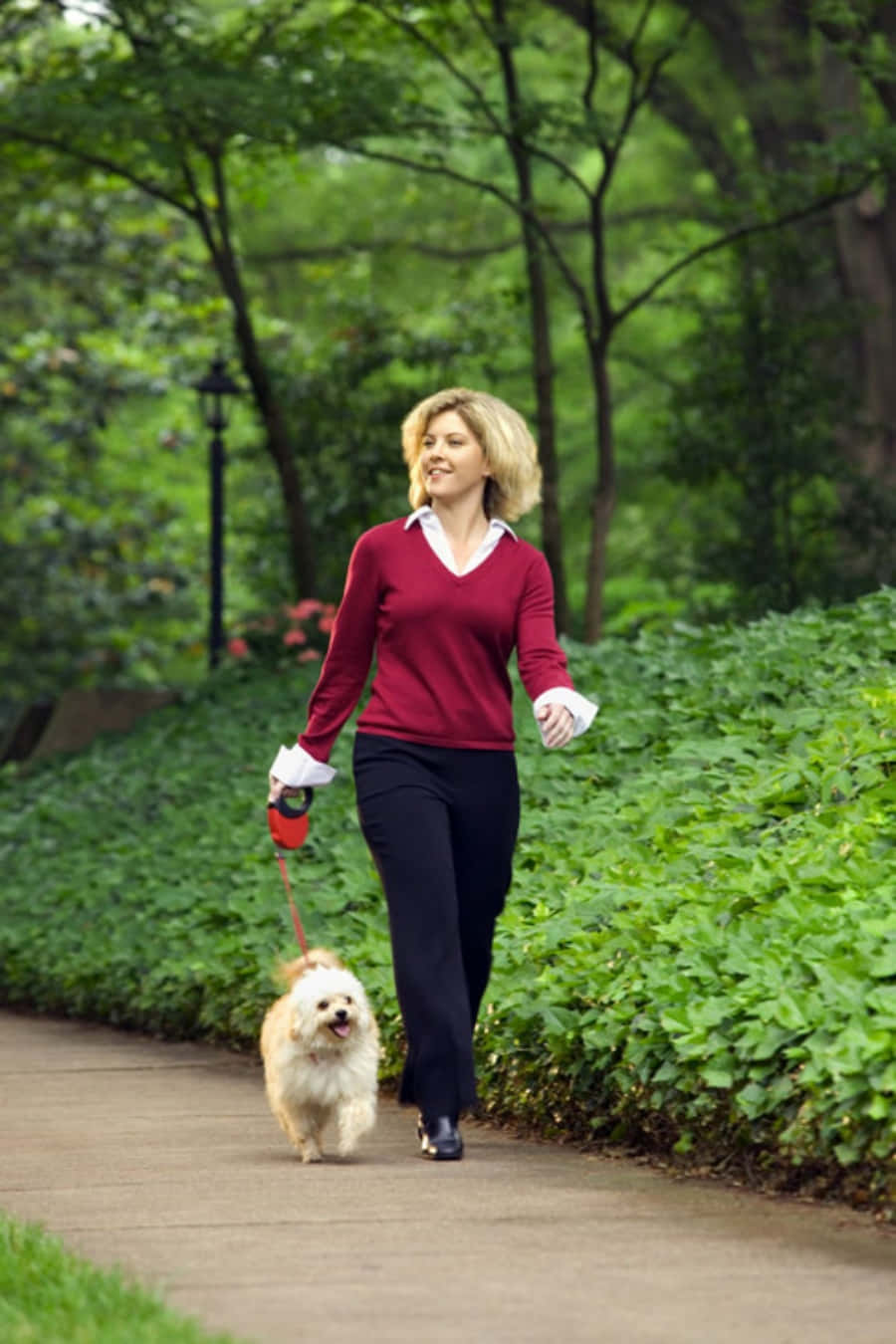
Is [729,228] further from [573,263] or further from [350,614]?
[350,614]

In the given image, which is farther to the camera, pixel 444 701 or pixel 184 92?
pixel 184 92

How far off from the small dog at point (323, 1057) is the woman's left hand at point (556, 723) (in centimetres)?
95

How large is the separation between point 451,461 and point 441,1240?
7.63ft

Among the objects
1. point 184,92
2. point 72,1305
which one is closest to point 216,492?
point 184,92

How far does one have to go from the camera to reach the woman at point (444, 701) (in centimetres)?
638

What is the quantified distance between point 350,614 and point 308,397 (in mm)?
15905

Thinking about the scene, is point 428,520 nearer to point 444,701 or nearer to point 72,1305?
point 444,701

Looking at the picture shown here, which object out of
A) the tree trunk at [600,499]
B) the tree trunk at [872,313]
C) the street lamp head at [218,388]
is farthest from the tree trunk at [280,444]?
the tree trunk at [872,313]

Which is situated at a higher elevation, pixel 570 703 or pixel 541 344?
pixel 541 344

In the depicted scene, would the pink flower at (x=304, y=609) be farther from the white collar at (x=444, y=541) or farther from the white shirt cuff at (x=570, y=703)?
the white shirt cuff at (x=570, y=703)

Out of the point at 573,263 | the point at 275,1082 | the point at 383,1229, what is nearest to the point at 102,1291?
the point at 383,1229

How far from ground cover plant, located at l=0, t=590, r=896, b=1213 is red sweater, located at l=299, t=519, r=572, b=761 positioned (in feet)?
3.09

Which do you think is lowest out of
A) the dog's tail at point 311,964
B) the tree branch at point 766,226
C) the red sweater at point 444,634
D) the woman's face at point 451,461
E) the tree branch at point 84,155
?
the dog's tail at point 311,964

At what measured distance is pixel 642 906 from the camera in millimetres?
7461
